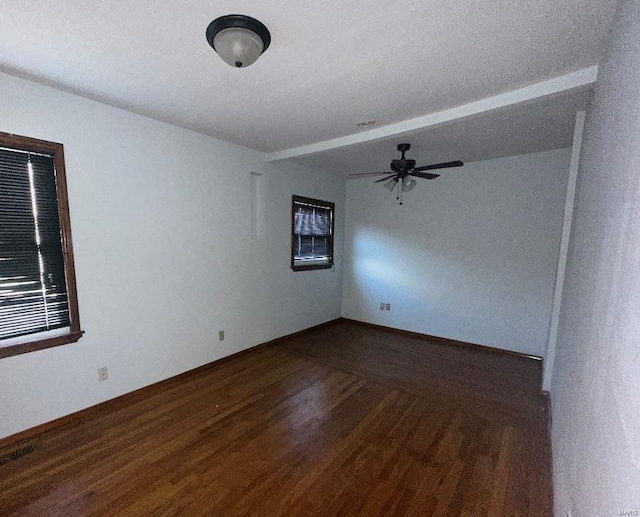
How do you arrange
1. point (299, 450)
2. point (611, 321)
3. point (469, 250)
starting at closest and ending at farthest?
1. point (611, 321)
2. point (299, 450)
3. point (469, 250)

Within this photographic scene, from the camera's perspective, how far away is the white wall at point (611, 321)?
68 cm

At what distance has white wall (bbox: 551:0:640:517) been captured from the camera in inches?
26.7

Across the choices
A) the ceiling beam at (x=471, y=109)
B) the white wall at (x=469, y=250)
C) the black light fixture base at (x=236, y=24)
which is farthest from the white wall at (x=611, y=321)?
the white wall at (x=469, y=250)

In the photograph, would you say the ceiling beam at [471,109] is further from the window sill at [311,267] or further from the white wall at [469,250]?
the white wall at [469,250]

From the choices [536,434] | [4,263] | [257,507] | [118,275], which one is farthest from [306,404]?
[4,263]

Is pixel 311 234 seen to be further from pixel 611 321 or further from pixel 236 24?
pixel 611 321

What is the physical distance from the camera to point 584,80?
1733 mm

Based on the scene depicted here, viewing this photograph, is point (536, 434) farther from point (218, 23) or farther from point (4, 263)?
point (4, 263)

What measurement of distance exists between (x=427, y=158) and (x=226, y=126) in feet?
8.25

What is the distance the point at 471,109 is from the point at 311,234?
2.86 m

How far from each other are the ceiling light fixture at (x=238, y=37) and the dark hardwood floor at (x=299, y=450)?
2446 mm

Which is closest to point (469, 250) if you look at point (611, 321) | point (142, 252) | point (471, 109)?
point (471, 109)

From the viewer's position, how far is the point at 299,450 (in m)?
2.01

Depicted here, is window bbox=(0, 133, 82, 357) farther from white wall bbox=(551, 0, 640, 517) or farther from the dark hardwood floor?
white wall bbox=(551, 0, 640, 517)
